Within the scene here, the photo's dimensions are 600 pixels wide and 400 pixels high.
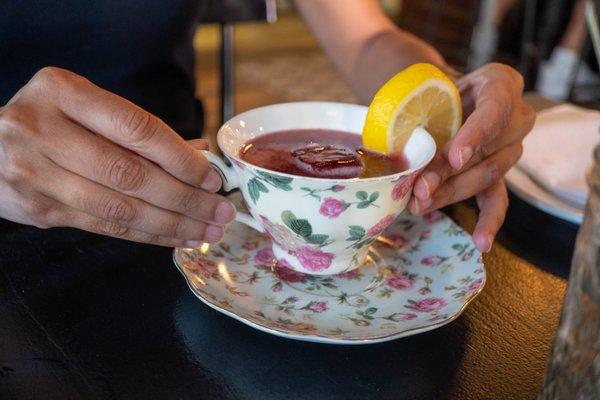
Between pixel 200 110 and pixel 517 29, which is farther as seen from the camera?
pixel 517 29

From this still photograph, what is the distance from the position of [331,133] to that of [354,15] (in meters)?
0.47

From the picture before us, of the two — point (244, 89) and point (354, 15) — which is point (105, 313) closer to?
point (354, 15)

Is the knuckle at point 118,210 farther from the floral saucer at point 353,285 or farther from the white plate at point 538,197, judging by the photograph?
the white plate at point 538,197

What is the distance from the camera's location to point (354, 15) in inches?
44.4

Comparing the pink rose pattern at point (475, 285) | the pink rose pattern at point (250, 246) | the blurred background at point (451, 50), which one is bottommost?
the blurred background at point (451, 50)

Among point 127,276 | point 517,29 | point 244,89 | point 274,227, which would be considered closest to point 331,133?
point 274,227

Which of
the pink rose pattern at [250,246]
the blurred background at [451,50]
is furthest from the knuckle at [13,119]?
the blurred background at [451,50]

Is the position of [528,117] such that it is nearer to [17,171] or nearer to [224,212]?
[224,212]

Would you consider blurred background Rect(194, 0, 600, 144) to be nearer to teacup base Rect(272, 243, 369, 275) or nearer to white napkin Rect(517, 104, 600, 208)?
white napkin Rect(517, 104, 600, 208)

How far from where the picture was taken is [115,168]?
0.57m

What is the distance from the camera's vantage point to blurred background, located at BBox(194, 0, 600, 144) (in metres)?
2.92

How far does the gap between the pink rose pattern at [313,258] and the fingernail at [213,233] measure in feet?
0.26

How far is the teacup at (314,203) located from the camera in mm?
577

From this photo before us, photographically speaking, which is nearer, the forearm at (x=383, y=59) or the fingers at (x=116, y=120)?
the fingers at (x=116, y=120)
